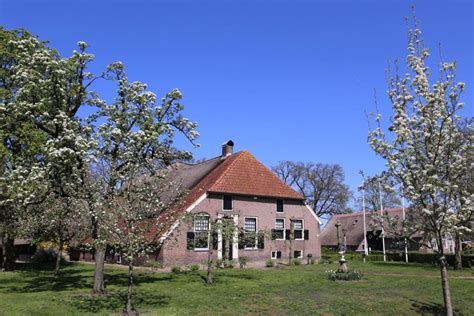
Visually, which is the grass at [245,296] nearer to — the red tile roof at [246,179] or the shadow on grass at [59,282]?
the shadow on grass at [59,282]

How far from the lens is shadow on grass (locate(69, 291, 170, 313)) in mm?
14742

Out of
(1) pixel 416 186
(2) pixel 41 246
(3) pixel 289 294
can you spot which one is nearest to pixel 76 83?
(3) pixel 289 294

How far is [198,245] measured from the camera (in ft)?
102

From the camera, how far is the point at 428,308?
50.1 feet

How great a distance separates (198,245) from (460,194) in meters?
21.2

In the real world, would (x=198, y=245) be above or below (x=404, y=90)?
below

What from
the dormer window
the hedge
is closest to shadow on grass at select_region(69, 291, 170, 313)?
the dormer window

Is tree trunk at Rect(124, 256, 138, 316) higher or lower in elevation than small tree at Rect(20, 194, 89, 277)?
lower

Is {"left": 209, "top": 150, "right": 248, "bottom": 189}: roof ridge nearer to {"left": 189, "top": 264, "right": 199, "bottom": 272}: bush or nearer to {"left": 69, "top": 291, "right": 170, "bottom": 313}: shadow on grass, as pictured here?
{"left": 189, "top": 264, "right": 199, "bottom": 272}: bush

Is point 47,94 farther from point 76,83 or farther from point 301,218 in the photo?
point 301,218

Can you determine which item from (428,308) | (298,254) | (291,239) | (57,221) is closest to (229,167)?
(291,239)

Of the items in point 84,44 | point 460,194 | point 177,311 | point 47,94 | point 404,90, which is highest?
point 84,44

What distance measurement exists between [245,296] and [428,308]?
6539mm

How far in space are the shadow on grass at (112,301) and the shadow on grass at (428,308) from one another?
28.5 feet
